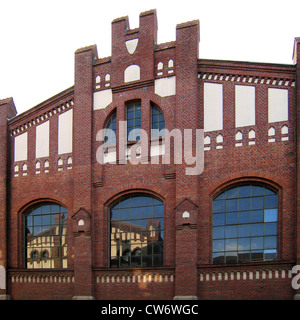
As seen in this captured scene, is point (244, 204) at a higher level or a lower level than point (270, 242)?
higher

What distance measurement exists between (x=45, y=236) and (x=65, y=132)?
4.61m

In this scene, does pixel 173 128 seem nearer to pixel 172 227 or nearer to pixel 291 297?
pixel 172 227

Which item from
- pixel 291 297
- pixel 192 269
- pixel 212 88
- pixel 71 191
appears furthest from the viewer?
pixel 71 191

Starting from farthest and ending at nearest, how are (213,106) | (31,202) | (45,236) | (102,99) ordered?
(31,202) < (45,236) < (102,99) < (213,106)

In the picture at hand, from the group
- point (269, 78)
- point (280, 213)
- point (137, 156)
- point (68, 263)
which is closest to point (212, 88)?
point (269, 78)

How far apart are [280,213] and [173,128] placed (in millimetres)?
5076

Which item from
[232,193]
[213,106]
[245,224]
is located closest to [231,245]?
[245,224]

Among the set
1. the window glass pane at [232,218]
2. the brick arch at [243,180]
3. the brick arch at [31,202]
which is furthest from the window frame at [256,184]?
the brick arch at [31,202]

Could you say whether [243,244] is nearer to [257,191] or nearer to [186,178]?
[257,191]

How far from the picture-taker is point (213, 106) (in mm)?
16609

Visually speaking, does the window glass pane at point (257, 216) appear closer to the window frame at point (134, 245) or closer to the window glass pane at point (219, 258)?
the window glass pane at point (219, 258)

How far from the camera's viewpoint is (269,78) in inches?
629

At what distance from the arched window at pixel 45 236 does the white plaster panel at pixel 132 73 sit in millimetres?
6226

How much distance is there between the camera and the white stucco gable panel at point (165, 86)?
1717 cm
